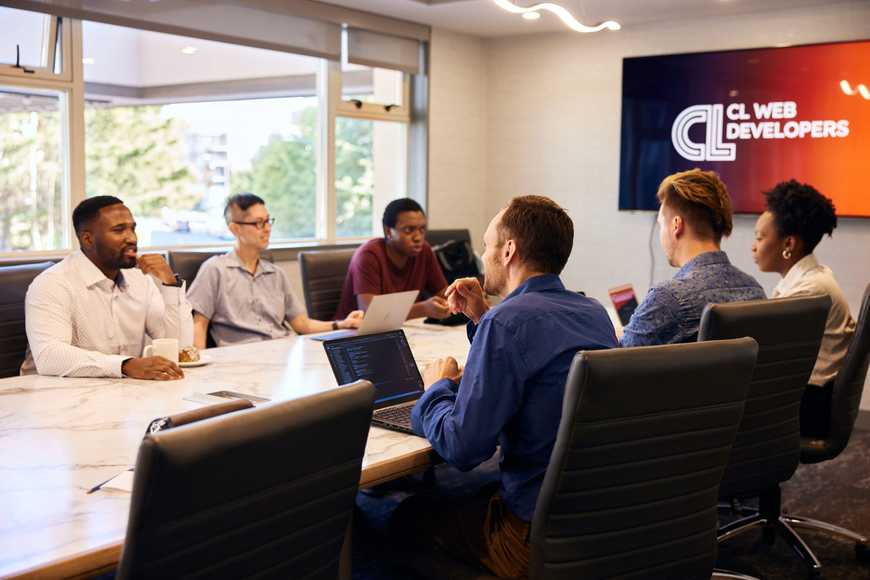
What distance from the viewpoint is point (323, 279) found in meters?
4.21

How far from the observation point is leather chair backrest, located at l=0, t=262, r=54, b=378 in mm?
2984

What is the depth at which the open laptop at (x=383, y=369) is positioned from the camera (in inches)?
92.4

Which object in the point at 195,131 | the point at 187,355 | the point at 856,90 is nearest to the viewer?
the point at 187,355

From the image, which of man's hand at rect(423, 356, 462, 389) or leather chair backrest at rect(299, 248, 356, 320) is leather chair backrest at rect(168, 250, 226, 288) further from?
man's hand at rect(423, 356, 462, 389)

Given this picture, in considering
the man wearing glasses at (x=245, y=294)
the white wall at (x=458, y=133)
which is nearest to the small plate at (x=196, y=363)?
the man wearing glasses at (x=245, y=294)

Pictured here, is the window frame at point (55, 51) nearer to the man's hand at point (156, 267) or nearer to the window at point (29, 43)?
the window at point (29, 43)

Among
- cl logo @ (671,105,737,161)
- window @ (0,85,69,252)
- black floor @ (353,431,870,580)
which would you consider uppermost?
cl logo @ (671,105,737,161)

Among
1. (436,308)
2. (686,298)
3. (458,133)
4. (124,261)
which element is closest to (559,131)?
(458,133)

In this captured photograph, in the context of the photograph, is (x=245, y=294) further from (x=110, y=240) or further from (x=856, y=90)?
(x=856, y=90)

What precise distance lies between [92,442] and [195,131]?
3.75 meters

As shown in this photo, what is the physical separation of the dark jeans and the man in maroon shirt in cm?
157

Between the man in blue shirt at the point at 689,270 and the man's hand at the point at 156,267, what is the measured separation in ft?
5.25

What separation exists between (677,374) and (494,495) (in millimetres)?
604

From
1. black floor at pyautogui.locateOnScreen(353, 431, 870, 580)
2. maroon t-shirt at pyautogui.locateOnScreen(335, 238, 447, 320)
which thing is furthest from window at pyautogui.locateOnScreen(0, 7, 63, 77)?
black floor at pyautogui.locateOnScreen(353, 431, 870, 580)
